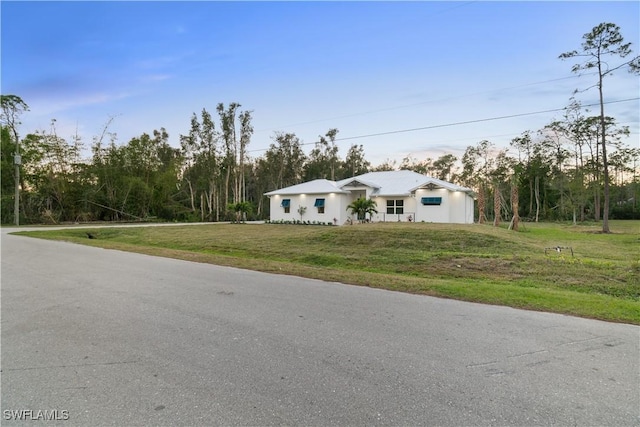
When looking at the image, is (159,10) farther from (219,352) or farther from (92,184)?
(92,184)

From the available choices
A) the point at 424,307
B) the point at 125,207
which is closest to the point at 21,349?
the point at 424,307

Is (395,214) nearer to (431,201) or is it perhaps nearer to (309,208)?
(431,201)

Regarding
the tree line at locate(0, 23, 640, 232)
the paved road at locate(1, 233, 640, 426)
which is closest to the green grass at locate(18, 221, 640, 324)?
the paved road at locate(1, 233, 640, 426)

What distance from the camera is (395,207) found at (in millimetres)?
25047

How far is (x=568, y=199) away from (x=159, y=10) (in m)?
39.3

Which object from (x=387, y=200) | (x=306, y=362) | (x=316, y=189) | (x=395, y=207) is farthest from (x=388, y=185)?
(x=306, y=362)

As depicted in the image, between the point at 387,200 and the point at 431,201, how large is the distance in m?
3.33

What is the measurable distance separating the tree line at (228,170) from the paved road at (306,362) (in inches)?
720

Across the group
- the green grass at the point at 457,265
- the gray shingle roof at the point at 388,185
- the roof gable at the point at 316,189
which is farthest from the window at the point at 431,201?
the green grass at the point at 457,265

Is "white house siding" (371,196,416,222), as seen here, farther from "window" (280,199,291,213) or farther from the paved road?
the paved road

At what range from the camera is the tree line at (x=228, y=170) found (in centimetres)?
2823

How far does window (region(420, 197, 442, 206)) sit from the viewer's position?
2328 centimetres

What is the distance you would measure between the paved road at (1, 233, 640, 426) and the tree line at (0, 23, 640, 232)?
18.3 m

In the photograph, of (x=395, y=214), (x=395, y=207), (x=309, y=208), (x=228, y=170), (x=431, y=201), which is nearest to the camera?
(x=431, y=201)
